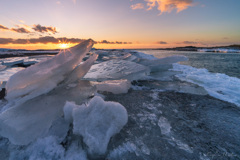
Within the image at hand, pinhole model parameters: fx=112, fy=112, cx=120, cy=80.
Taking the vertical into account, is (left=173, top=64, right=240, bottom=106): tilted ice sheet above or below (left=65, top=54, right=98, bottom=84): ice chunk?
below

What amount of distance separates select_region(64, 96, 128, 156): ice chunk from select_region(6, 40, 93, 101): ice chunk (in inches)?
17.0

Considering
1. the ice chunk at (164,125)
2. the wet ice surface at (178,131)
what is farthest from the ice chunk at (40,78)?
the ice chunk at (164,125)

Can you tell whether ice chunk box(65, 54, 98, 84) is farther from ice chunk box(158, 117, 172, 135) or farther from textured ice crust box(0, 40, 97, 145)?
ice chunk box(158, 117, 172, 135)

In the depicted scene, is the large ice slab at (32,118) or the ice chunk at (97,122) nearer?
the ice chunk at (97,122)

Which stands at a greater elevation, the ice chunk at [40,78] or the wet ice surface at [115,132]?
the ice chunk at [40,78]

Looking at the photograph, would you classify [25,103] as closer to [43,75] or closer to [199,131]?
[43,75]

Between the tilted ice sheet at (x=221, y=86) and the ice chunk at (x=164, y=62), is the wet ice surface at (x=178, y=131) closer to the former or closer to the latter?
the tilted ice sheet at (x=221, y=86)

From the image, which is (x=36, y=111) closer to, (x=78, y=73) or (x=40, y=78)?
(x=40, y=78)

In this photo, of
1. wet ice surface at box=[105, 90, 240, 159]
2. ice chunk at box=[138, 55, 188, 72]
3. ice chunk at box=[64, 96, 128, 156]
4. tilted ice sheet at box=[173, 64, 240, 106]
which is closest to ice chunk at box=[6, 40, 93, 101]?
ice chunk at box=[64, 96, 128, 156]

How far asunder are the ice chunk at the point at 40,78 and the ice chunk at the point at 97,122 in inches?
17.0

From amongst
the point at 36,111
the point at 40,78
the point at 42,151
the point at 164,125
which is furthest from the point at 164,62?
the point at 42,151

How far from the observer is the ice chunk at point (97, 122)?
2.78 ft

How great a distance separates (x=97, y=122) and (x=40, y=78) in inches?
36.3

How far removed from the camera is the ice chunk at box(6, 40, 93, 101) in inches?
47.9
